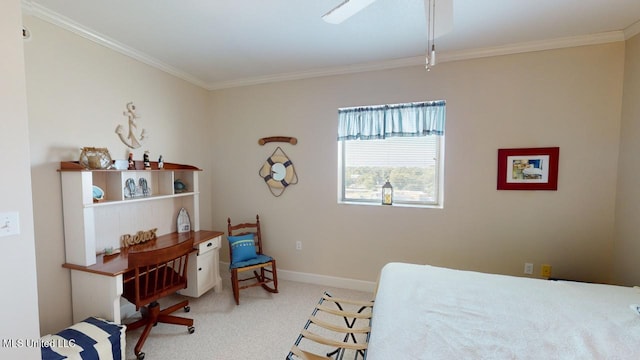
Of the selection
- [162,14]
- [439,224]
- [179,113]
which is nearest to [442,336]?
[439,224]

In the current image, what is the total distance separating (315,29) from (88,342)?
276 centimetres

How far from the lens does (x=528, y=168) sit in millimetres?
2465

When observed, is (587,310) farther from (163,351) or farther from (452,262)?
(163,351)

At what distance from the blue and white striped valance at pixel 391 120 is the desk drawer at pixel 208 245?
186 cm

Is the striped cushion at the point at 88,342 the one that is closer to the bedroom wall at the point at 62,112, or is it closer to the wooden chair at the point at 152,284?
the wooden chair at the point at 152,284

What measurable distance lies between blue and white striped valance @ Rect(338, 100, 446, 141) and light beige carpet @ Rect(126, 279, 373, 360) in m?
1.87

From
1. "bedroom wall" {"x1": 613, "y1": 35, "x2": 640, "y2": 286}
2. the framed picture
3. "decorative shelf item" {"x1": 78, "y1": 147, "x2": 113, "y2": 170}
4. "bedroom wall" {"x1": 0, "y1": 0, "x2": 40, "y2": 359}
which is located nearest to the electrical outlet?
"bedroom wall" {"x1": 613, "y1": 35, "x2": 640, "y2": 286}

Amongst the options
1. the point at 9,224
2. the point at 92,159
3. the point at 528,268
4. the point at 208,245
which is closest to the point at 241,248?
the point at 208,245

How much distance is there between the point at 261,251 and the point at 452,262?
2228mm

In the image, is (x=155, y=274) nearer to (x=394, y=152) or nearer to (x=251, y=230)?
(x=251, y=230)

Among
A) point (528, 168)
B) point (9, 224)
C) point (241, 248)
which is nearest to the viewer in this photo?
point (9, 224)

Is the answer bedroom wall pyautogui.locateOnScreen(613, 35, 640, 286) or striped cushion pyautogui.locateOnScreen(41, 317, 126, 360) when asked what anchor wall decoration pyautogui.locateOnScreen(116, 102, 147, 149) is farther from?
bedroom wall pyautogui.locateOnScreen(613, 35, 640, 286)

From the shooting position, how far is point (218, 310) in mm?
2617

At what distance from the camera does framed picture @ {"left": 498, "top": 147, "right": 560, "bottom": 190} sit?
241cm
